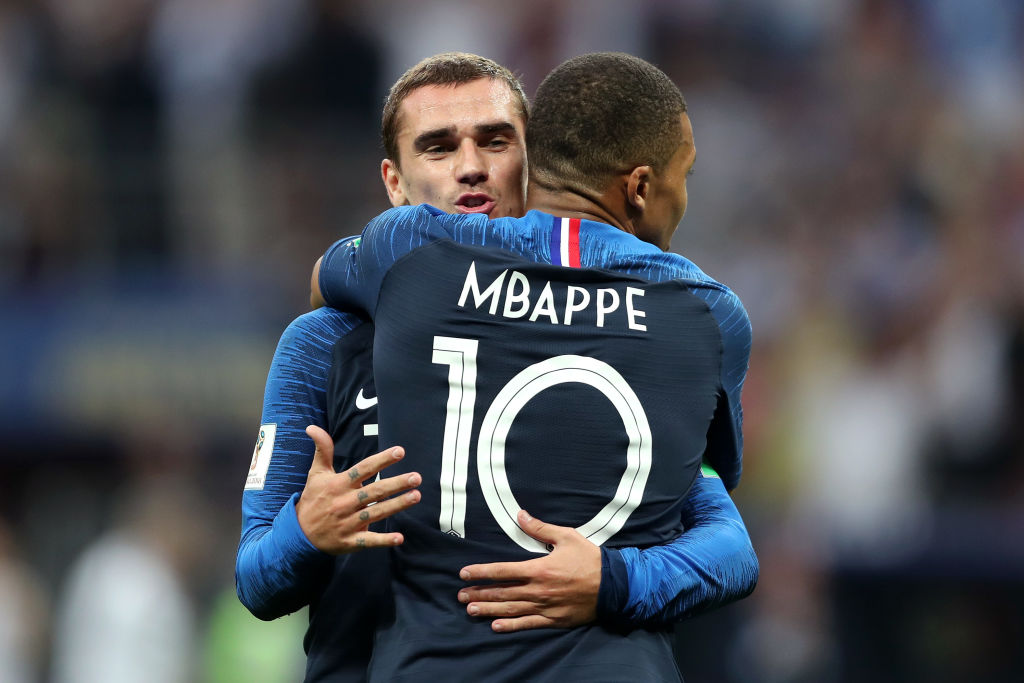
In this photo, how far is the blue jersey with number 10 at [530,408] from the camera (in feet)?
9.62

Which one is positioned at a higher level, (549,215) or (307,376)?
(549,215)

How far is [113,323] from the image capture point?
9562mm

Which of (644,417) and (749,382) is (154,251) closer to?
(749,382)

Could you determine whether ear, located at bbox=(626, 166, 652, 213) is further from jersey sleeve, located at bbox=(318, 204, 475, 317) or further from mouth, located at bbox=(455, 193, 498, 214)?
mouth, located at bbox=(455, 193, 498, 214)

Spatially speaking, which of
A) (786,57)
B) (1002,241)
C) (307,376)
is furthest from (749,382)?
(307,376)

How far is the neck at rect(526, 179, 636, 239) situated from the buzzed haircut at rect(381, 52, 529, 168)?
0.79 metres

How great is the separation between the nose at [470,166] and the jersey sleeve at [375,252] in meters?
0.52

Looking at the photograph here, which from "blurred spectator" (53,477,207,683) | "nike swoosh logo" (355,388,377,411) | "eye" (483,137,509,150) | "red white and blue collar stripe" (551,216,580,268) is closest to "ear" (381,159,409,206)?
→ "eye" (483,137,509,150)

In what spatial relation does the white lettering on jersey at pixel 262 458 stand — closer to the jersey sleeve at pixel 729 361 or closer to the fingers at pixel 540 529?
the fingers at pixel 540 529

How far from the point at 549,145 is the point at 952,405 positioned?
594 cm

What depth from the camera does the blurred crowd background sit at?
801cm

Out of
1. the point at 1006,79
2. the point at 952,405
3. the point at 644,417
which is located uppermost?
the point at 1006,79

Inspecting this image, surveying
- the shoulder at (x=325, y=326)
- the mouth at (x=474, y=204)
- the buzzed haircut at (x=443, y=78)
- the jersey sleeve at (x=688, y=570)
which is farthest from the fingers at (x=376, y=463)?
the buzzed haircut at (x=443, y=78)

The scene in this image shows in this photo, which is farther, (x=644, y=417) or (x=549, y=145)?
(x=549, y=145)
